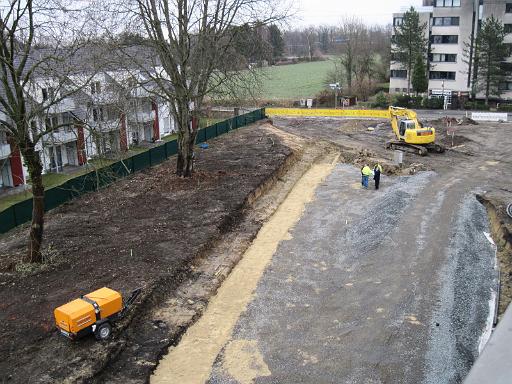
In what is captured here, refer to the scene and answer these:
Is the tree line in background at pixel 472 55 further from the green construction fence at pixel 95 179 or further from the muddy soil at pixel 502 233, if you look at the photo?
the muddy soil at pixel 502 233

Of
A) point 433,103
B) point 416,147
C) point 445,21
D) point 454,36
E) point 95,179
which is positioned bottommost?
point 416,147

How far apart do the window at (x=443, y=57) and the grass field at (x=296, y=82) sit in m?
18.1

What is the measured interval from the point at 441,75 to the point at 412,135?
36.6 meters

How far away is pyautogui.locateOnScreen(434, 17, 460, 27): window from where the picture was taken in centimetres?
6700

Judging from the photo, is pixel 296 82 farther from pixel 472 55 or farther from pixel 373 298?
pixel 373 298

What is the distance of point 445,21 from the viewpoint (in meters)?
67.6

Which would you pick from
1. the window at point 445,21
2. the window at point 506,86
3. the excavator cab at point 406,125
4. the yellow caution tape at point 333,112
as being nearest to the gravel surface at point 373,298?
the excavator cab at point 406,125

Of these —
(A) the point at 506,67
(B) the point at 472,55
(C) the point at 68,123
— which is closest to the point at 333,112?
(B) the point at 472,55

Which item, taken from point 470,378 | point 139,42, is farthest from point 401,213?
point 470,378

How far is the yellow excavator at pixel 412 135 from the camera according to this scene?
37.4 metres

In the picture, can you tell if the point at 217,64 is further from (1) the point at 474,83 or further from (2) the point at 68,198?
(1) the point at 474,83

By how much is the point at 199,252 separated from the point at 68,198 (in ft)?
31.2

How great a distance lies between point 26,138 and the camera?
16.1m

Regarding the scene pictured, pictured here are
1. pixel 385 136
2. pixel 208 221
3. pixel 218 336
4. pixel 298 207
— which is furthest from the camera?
pixel 385 136
